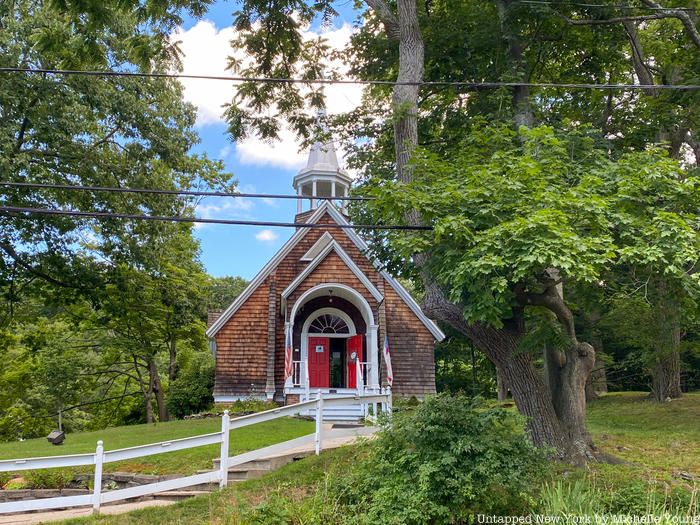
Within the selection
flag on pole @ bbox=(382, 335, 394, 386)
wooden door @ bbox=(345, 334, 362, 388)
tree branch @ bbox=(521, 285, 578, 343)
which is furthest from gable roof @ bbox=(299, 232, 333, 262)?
tree branch @ bbox=(521, 285, 578, 343)

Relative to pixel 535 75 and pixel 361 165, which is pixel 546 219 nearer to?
pixel 361 165

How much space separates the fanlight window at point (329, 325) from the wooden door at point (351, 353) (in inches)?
21.0

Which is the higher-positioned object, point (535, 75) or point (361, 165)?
point (535, 75)

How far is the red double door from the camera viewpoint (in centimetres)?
1847

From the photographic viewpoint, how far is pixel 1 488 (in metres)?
8.85

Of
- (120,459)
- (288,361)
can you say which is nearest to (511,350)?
(120,459)

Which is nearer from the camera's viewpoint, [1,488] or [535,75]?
[1,488]

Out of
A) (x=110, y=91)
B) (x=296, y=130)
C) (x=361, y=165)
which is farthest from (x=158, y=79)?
(x=361, y=165)

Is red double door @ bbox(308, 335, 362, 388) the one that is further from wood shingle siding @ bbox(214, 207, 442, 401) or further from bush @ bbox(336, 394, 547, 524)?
bush @ bbox(336, 394, 547, 524)

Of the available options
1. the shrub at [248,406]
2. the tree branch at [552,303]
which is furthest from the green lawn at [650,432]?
the shrub at [248,406]

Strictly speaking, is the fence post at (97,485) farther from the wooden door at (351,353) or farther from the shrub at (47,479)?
the wooden door at (351,353)

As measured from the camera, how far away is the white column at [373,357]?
1731 centimetres

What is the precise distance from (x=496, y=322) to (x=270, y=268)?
45.2 feet

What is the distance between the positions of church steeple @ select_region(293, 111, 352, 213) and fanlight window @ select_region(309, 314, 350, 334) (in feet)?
16.7
